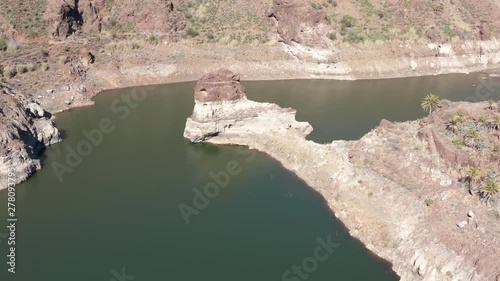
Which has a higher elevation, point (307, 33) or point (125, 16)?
point (125, 16)

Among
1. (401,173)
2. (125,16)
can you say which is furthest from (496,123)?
(125,16)

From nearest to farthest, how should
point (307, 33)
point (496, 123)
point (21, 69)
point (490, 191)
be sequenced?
point (490, 191), point (496, 123), point (21, 69), point (307, 33)

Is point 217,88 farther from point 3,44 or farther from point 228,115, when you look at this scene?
point 3,44

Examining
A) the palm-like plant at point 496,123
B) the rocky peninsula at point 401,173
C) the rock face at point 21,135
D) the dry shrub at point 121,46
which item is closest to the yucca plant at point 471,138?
the rocky peninsula at point 401,173

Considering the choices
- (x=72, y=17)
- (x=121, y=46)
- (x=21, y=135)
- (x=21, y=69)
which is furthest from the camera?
(x=72, y=17)

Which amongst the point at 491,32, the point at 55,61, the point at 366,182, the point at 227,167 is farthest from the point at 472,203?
the point at 491,32

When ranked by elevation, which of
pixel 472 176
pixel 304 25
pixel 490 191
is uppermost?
pixel 490 191
